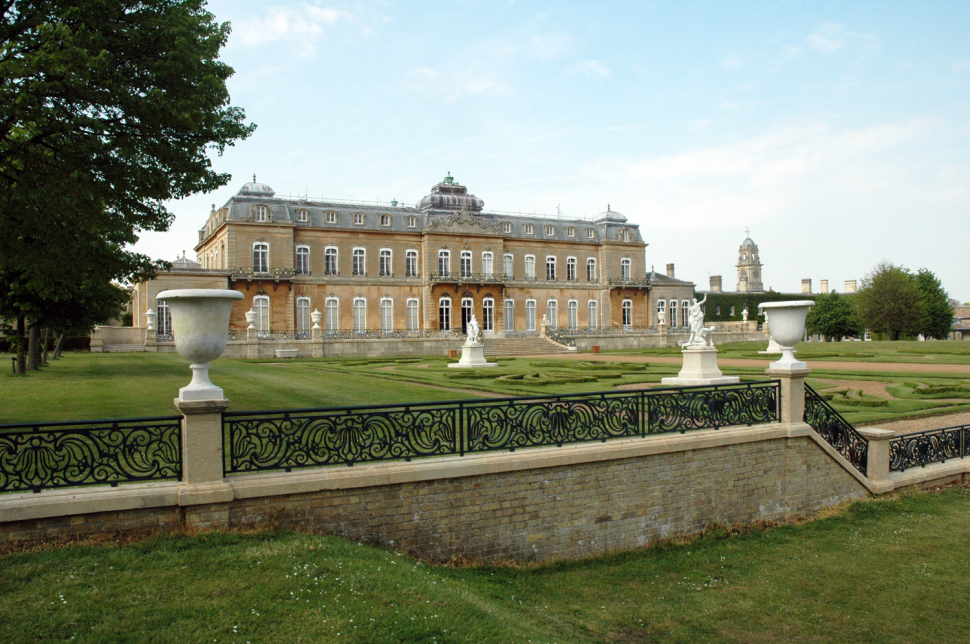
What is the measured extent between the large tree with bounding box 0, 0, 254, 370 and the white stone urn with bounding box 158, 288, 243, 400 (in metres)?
5.31

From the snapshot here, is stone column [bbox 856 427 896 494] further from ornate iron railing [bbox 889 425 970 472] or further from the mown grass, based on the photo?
the mown grass

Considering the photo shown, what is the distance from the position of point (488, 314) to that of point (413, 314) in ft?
20.0

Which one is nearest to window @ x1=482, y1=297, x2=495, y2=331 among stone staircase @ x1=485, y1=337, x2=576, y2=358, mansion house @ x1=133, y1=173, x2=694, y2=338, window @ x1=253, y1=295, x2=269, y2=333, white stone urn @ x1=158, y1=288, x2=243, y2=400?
mansion house @ x1=133, y1=173, x2=694, y2=338

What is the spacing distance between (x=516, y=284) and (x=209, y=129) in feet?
138

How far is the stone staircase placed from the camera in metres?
37.9

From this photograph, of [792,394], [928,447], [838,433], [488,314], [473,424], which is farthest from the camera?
[488,314]

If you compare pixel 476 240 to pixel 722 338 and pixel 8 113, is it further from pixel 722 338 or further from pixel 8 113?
pixel 8 113

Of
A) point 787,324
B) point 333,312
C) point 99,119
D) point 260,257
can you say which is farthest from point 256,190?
point 787,324

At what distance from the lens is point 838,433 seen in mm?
11156

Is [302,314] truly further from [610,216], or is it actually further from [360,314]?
[610,216]

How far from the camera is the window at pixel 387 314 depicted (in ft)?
163

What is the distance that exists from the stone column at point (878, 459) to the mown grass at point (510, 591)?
2.95 ft

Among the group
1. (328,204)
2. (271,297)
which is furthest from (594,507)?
(328,204)

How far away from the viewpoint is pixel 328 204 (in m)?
49.6
